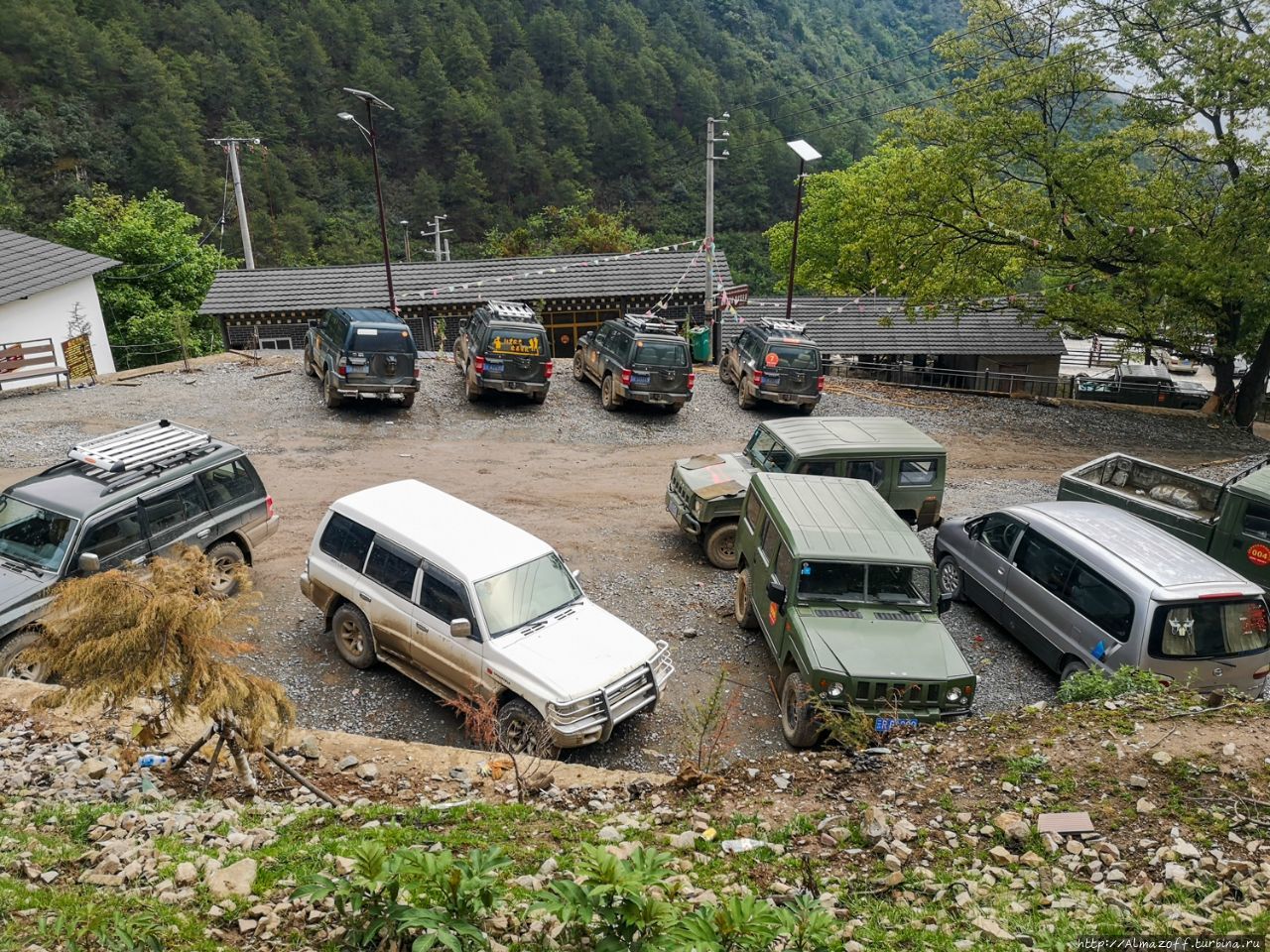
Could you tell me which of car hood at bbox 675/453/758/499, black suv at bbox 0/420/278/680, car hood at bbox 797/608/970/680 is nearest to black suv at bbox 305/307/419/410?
black suv at bbox 0/420/278/680

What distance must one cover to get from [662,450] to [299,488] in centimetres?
708

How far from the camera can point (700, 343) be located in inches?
1032

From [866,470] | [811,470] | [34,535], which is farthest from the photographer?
[866,470]

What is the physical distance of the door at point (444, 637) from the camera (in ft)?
26.0

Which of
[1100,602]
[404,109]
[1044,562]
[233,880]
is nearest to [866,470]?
[1044,562]

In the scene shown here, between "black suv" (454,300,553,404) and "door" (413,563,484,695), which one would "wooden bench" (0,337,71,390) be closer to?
"black suv" (454,300,553,404)

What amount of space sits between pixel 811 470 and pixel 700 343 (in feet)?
49.1

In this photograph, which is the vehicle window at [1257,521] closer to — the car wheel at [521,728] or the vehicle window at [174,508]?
the car wheel at [521,728]

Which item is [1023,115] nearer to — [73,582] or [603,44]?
[73,582]

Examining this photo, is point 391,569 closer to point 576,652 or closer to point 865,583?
point 576,652

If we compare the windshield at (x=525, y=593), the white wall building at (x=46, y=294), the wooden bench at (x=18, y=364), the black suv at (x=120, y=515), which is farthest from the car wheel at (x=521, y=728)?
the white wall building at (x=46, y=294)

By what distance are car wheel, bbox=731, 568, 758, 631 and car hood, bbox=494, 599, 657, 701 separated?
229 centimetres

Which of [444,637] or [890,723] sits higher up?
[444,637]

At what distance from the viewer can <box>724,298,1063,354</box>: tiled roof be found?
30.5m
